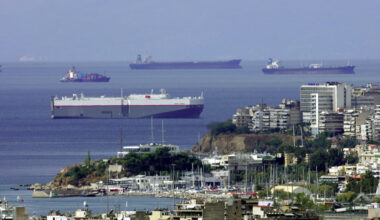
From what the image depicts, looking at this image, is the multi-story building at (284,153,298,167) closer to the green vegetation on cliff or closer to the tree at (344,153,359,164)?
the tree at (344,153,359,164)

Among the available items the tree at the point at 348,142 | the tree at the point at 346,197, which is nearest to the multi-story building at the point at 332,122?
the tree at the point at 348,142

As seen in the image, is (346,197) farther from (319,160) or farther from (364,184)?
(319,160)

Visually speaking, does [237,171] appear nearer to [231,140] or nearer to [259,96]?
[231,140]

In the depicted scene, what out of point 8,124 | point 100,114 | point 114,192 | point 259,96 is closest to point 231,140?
point 114,192

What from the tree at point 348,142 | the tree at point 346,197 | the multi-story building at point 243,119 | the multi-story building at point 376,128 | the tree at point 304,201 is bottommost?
the tree at point 346,197

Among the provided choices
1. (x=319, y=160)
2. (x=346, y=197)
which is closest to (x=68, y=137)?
(x=319, y=160)

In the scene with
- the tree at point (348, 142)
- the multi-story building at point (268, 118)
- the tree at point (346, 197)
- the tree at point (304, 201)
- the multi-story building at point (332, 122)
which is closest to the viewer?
the tree at point (304, 201)

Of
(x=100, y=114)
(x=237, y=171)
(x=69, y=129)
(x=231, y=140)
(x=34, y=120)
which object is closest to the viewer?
(x=237, y=171)

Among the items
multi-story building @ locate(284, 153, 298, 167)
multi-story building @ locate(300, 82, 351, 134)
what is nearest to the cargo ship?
multi-story building @ locate(300, 82, 351, 134)

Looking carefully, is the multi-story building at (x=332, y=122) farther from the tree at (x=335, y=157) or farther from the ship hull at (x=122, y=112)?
the ship hull at (x=122, y=112)
